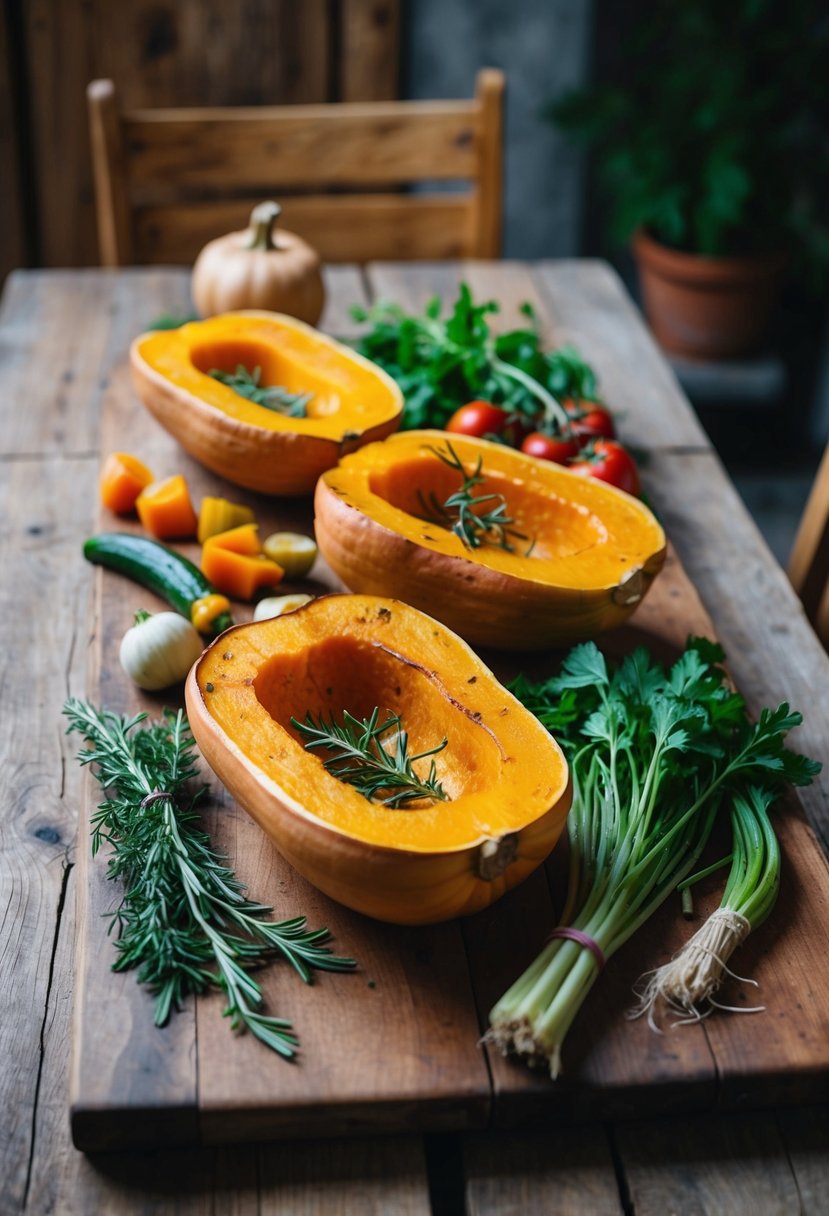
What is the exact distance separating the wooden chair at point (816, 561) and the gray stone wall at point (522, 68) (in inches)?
83.8

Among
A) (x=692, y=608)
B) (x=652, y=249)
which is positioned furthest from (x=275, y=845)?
(x=652, y=249)

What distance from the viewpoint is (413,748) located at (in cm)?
125

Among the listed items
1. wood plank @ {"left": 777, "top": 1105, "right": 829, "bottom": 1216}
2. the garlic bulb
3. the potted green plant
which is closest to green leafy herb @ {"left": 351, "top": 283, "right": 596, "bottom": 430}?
the garlic bulb

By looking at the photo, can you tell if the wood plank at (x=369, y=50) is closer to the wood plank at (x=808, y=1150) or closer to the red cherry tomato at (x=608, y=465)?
the red cherry tomato at (x=608, y=465)

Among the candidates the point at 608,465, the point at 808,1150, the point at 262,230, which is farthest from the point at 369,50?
the point at 808,1150

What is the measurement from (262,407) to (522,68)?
246cm

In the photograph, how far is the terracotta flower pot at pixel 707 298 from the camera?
3643 mm

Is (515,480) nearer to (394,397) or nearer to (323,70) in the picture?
(394,397)

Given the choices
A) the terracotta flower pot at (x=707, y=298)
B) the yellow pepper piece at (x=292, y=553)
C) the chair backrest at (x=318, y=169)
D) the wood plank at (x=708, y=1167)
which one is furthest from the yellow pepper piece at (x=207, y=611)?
the terracotta flower pot at (x=707, y=298)

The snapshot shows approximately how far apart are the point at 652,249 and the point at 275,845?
10.1 ft

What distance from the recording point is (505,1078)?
1.00m

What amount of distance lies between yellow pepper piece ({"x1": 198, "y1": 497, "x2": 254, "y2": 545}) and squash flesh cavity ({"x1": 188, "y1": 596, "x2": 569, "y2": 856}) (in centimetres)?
41

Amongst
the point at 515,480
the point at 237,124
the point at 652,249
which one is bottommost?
the point at 652,249

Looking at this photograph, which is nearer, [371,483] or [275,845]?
[275,845]
